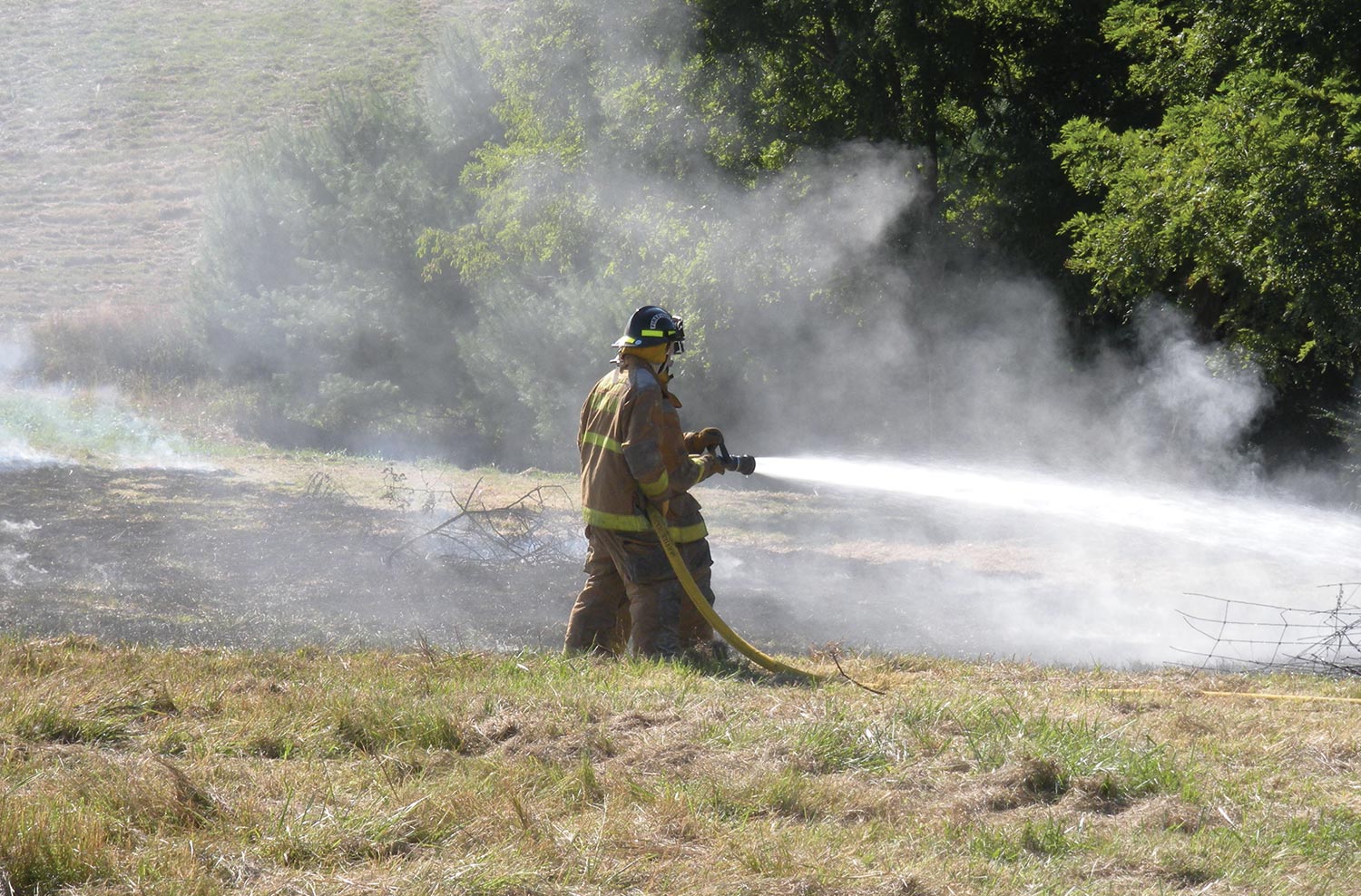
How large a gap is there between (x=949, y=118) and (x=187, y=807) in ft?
45.1

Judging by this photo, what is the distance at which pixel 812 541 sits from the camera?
1093 cm

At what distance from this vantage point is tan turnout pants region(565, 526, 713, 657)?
562cm

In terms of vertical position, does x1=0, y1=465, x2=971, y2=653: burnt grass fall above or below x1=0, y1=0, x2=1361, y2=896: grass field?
below

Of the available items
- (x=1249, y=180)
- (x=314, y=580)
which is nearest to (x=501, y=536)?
(x=314, y=580)

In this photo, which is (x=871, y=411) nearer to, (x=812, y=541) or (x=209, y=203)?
(x=812, y=541)

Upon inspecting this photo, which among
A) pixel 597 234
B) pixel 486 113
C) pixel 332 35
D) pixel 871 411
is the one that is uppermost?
pixel 332 35

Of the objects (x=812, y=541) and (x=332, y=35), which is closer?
(x=812, y=541)

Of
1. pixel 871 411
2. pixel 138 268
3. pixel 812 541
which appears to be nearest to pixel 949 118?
→ pixel 871 411

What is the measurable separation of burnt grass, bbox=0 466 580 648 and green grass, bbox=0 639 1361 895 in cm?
240

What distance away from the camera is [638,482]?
5.54 meters

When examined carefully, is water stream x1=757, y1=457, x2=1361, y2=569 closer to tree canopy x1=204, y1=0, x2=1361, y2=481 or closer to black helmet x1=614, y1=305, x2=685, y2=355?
tree canopy x1=204, y1=0, x2=1361, y2=481

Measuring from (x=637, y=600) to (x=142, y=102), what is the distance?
183 feet

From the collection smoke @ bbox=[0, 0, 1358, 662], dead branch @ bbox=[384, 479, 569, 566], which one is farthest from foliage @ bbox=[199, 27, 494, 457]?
dead branch @ bbox=[384, 479, 569, 566]

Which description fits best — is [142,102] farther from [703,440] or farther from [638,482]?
[638,482]
